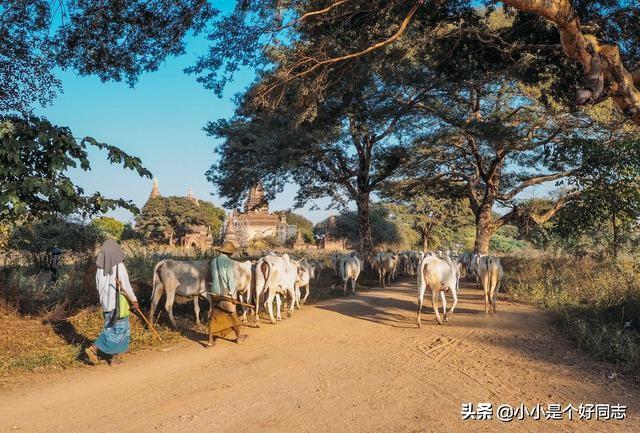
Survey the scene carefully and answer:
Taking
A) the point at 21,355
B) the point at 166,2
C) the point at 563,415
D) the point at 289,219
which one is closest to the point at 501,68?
the point at 166,2

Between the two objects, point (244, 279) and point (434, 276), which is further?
point (244, 279)

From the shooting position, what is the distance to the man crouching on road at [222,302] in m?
7.56

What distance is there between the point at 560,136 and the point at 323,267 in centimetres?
1084

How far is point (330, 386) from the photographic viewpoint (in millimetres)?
5348

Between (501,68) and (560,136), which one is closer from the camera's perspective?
(501,68)

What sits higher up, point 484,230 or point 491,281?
point 484,230

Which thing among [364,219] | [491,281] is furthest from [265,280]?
[364,219]

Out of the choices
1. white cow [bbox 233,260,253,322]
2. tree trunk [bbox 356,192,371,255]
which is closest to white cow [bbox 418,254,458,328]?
white cow [bbox 233,260,253,322]

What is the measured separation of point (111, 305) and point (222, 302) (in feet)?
5.95

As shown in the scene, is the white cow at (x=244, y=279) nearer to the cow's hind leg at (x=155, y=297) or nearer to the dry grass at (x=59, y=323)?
the dry grass at (x=59, y=323)

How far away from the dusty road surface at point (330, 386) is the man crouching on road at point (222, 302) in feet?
1.05

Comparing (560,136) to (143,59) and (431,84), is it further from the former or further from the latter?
(143,59)

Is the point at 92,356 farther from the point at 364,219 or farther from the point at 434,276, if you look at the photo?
the point at 364,219

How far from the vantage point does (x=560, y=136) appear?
688 inches
